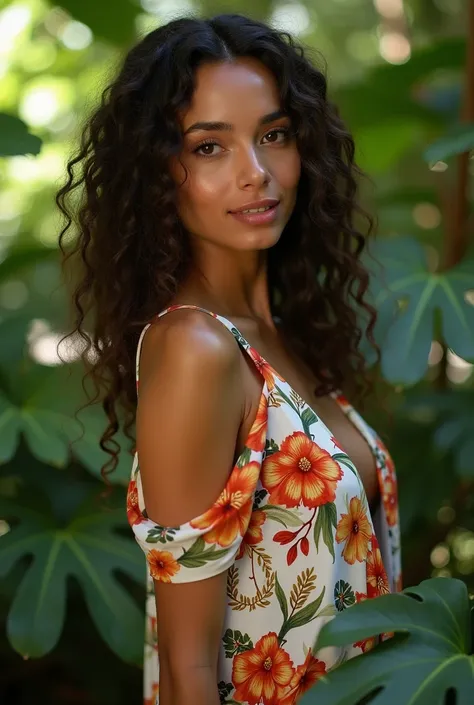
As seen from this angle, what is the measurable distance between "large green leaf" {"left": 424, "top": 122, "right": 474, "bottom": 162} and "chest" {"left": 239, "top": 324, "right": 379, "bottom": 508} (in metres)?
0.50

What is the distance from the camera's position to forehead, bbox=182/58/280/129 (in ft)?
4.14

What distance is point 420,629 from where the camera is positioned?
3.80 feet

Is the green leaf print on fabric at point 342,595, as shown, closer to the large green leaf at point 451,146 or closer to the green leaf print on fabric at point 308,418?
the green leaf print on fabric at point 308,418

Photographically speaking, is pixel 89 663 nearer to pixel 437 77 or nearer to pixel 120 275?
pixel 120 275

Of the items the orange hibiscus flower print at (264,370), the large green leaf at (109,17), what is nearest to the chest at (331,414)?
the orange hibiscus flower print at (264,370)

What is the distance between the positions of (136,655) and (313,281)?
0.77 meters

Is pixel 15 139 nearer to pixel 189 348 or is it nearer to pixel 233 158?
pixel 233 158

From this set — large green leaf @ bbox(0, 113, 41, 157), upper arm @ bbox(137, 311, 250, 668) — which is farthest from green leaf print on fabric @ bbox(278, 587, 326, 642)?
large green leaf @ bbox(0, 113, 41, 157)

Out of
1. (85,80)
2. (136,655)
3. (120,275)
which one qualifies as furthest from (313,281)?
(85,80)

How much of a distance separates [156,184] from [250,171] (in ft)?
0.47

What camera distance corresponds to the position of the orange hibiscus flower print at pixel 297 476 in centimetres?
123

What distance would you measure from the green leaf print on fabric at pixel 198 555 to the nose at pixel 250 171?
492 millimetres

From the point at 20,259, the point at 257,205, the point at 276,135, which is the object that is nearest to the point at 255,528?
the point at 257,205

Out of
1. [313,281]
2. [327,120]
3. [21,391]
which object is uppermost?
[327,120]
